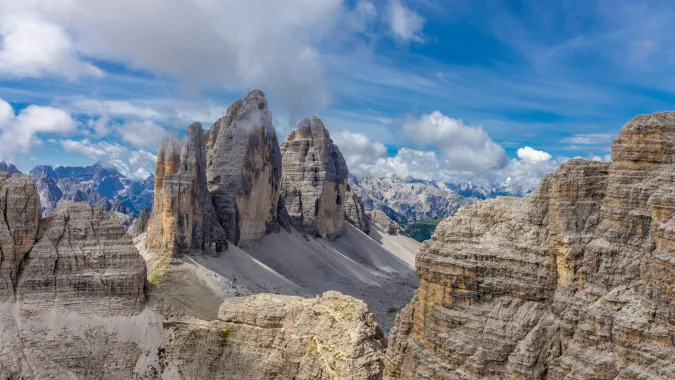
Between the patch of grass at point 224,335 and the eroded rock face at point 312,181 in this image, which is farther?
the eroded rock face at point 312,181

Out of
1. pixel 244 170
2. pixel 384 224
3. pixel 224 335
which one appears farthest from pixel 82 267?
pixel 384 224

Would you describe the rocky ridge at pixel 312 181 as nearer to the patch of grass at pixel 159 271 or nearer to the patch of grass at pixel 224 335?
the patch of grass at pixel 159 271

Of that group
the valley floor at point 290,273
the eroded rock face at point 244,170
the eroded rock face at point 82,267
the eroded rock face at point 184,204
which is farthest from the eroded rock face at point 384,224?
the eroded rock face at point 82,267

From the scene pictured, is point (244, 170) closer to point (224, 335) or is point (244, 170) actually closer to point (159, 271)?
point (159, 271)

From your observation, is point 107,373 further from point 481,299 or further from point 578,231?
point 578,231

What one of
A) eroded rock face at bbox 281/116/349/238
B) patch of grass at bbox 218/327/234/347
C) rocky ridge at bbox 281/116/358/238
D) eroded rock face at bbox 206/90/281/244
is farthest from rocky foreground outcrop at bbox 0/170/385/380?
rocky ridge at bbox 281/116/358/238

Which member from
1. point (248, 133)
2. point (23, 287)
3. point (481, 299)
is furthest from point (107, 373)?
point (248, 133)
